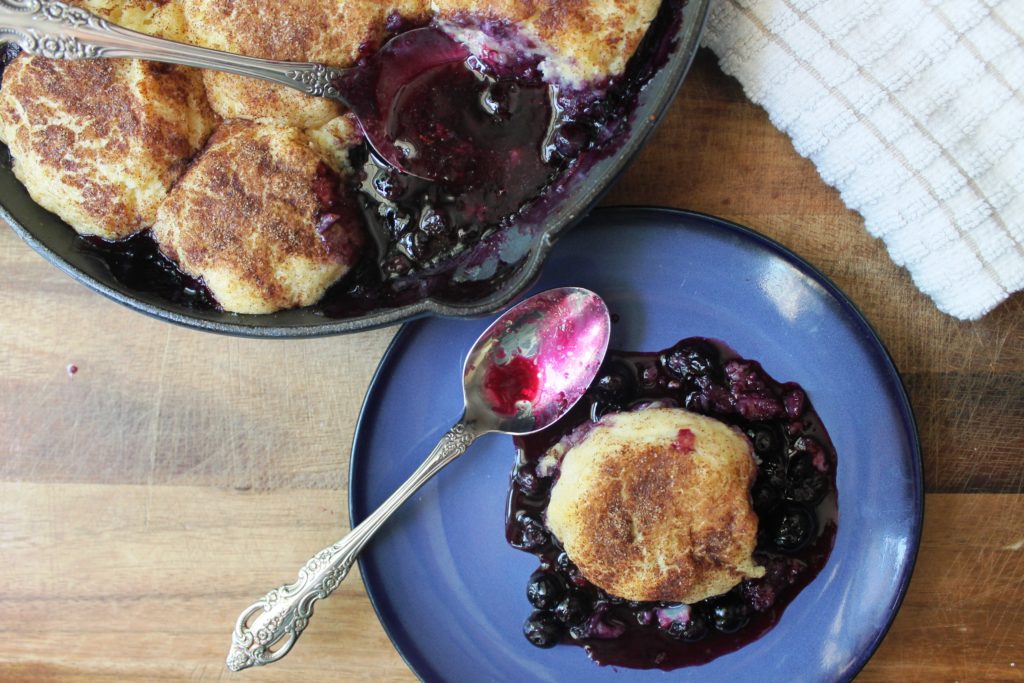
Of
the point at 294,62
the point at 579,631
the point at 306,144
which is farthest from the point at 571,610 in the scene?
the point at 294,62

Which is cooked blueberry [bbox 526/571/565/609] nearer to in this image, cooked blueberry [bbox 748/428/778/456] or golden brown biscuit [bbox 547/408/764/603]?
golden brown biscuit [bbox 547/408/764/603]

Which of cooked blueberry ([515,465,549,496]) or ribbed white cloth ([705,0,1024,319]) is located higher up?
ribbed white cloth ([705,0,1024,319])

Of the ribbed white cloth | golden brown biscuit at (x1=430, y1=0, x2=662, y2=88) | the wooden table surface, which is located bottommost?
the wooden table surface

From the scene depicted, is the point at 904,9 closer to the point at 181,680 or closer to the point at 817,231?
the point at 817,231

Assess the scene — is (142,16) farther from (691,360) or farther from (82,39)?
(691,360)

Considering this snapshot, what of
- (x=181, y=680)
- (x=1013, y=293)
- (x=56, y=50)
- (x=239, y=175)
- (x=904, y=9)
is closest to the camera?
(x=56, y=50)

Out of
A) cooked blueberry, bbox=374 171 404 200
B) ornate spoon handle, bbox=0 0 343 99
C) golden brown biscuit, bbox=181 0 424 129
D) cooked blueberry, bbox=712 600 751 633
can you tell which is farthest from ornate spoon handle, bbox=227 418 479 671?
ornate spoon handle, bbox=0 0 343 99

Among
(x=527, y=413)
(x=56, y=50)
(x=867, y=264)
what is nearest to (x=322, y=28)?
(x=56, y=50)
